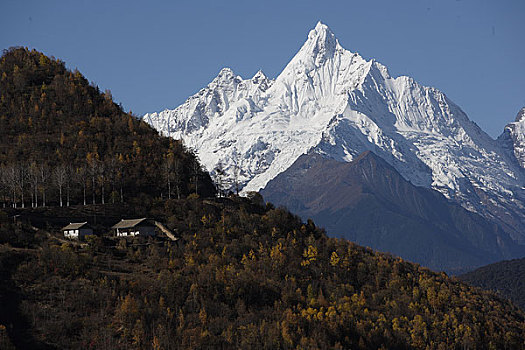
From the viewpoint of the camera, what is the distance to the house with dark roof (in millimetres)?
195500

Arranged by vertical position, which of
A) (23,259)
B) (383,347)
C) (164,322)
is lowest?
(383,347)

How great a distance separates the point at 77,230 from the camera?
195750 millimetres

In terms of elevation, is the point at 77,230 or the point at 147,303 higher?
the point at 77,230

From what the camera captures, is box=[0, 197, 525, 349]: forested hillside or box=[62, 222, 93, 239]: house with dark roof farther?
box=[62, 222, 93, 239]: house with dark roof

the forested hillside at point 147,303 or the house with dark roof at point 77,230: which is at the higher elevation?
the house with dark roof at point 77,230

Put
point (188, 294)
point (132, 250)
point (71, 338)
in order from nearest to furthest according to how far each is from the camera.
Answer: point (71, 338), point (188, 294), point (132, 250)

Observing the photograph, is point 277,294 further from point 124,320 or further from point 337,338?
point 124,320

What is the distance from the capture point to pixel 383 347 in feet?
643

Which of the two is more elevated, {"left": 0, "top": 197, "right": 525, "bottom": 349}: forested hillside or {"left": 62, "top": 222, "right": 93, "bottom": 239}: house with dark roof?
{"left": 62, "top": 222, "right": 93, "bottom": 239}: house with dark roof

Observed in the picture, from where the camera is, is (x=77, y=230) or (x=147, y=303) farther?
(x=77, y=230)

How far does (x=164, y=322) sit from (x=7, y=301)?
113 feet

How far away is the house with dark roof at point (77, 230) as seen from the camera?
196m

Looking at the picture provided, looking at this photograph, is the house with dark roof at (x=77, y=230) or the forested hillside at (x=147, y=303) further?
the house with dark roof at (x=77, y=230)

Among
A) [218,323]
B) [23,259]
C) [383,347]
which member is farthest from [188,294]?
[383,347]
